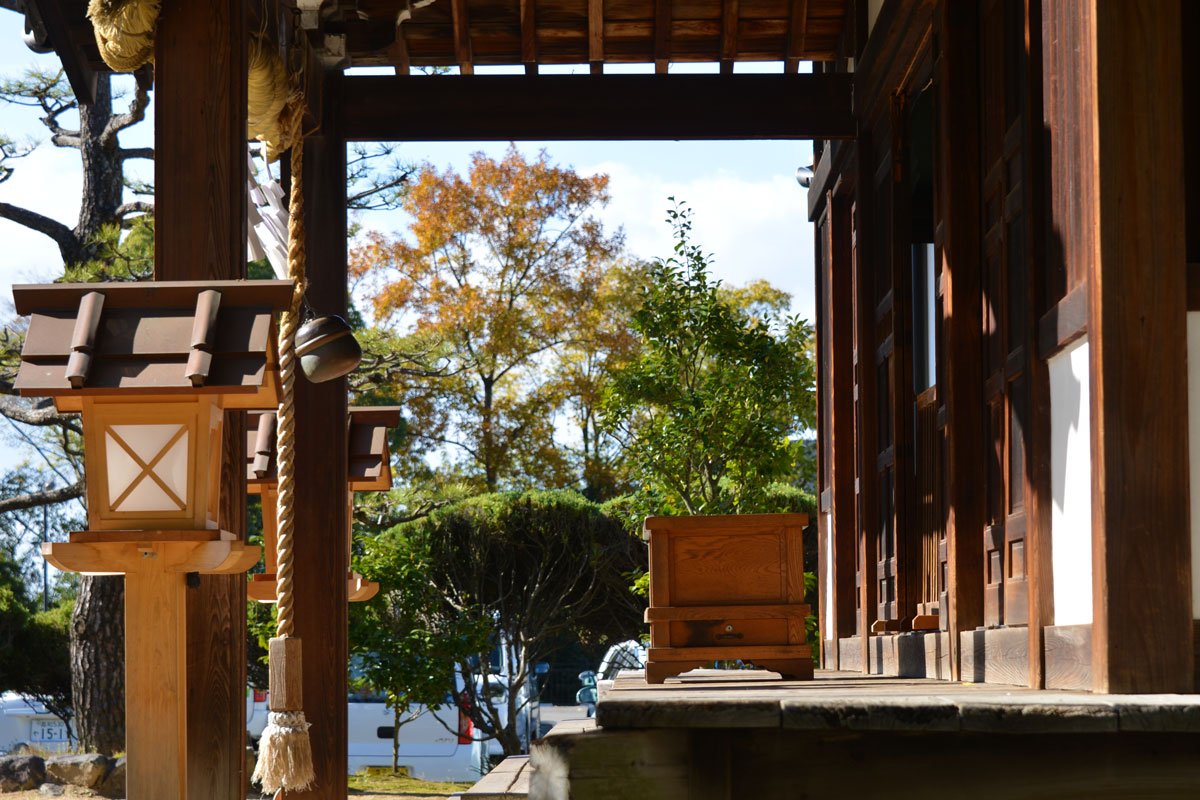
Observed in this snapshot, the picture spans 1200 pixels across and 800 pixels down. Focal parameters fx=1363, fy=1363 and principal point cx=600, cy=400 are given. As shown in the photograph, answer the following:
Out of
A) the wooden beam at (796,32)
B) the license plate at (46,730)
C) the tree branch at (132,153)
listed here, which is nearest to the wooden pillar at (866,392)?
the wooden beam at (796,32)

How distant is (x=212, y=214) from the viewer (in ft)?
11.9

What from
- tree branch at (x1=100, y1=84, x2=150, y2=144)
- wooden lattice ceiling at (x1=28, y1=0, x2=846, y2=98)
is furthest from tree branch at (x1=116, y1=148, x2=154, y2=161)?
wooden lattice ceiling at (x1=28, y1=0, x2=846, y2=98)

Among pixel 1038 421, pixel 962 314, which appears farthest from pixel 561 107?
pixel 1038 421

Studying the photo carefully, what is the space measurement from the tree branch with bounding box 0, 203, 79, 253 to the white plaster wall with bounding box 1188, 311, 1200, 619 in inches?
445

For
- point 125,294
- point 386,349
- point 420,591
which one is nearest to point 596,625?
point 420,591

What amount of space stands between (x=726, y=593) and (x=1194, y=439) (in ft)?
5.33

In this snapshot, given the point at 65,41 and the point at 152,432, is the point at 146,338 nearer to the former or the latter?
the point at 152,432

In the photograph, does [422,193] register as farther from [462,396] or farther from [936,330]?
[936,330]

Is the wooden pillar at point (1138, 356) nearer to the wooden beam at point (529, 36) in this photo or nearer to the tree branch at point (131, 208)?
the wooden beam at point (529, 36)

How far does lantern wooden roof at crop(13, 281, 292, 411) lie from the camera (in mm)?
2746

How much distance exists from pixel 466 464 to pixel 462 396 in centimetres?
99

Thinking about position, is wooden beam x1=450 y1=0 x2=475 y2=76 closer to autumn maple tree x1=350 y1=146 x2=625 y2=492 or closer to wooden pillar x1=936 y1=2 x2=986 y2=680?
wooden pillar x1=936 y1=2 x2=986 y2=680

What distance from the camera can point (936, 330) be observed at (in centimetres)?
501

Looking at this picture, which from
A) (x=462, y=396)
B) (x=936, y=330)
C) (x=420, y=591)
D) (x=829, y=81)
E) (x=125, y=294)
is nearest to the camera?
(x=125, y=294)
